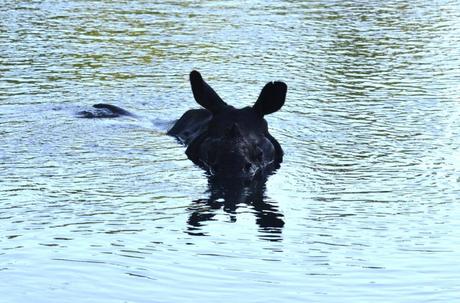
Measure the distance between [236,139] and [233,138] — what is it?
29mm

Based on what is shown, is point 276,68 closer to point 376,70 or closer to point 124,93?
point 376,70

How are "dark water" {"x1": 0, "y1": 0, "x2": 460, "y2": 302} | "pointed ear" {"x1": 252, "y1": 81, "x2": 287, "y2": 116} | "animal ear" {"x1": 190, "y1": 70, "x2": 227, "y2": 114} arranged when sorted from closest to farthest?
"dark water" {"x1": 0, "y1": 0, "x2": 460, "y2": 302} < "pointed ear" {"x1": 252, "y1": 81, "x2": 287, "y2": 116} < "animal ear" {"x1": 190, "y1": 70, "x2": 227, "y2": 114}

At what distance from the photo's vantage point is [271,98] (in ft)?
43.2

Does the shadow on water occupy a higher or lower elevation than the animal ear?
lower

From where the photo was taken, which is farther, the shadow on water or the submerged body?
the submerged body

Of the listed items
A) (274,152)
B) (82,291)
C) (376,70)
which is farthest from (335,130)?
(82,291)

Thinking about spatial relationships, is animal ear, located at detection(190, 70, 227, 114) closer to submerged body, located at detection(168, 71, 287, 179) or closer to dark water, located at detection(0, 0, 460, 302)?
submerged body, located at detection(168, 71, 287, 179)

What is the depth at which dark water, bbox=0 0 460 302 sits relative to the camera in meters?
8.41

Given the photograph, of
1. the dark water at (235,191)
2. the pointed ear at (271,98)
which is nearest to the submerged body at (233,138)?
the pointed ear at (271,98)

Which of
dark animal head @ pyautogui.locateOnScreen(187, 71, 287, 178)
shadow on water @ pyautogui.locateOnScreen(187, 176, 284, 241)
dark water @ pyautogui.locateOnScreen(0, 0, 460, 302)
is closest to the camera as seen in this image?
dark water @ pyautogui.locateOnScreen(0, 0, 460, 302)

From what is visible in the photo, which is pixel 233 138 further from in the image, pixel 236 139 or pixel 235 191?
pixel 235 191

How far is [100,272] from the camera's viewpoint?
330 inches

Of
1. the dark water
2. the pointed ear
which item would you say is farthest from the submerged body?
the dark water

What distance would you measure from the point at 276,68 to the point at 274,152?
18.7 feet
